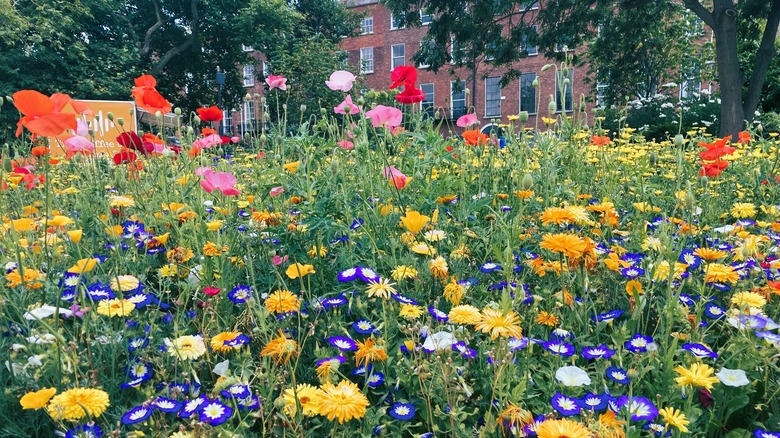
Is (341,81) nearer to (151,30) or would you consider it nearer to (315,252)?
(315,252)

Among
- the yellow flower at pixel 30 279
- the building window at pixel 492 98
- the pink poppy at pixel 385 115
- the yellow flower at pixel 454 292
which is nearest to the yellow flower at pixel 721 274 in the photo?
the yellow flower at pixel 454 292

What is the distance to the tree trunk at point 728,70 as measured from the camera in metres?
8.76

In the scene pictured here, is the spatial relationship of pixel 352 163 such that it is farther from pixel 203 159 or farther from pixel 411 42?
pixel 411 42

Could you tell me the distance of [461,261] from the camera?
149cm

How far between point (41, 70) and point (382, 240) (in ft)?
62.3

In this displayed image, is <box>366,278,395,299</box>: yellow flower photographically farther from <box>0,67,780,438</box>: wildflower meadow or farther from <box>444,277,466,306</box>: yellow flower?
<box>444,277,466,306</box>: yellow flower

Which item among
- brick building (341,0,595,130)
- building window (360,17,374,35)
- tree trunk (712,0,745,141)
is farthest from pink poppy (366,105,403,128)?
building window (360,17,374,35)

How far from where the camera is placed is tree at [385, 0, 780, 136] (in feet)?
29.2

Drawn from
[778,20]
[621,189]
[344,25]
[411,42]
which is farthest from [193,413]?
[411,42]

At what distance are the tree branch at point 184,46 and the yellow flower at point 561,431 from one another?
20.8m

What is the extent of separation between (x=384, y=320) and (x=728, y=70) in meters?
10.1

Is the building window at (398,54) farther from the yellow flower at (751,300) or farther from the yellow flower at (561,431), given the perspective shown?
the yellow flower at (561,431)

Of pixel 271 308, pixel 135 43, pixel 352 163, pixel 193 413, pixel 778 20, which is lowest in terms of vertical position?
pixel 193 413

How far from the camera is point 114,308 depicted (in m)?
1.17
